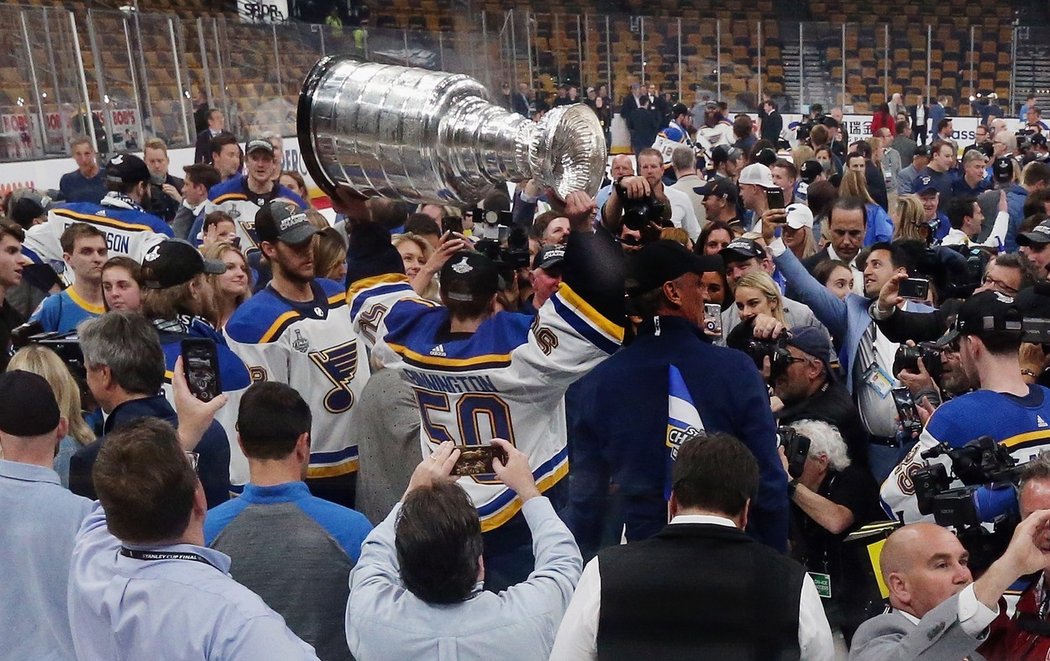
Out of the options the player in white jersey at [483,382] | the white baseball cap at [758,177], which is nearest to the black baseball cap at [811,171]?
the white baseball cap at [758,177]

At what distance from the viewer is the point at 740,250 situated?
3959 millimetres

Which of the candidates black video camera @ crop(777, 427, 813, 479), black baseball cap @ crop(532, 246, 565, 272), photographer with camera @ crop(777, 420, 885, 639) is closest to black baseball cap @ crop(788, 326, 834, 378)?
photographer with camera @ crop(777, 420, 885, 639)

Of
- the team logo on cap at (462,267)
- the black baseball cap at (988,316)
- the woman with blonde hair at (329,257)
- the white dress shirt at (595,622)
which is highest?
the team logo on cap at (462,267)

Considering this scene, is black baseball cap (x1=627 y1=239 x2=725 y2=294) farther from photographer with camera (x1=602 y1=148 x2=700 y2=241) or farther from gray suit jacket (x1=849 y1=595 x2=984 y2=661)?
gray suit jacket (x1=849 y1=595 x2=984 y2=661)

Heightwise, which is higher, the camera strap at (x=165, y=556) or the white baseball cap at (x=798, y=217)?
the camera strap at (x=165, y=556)

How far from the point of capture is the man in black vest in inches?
74.2

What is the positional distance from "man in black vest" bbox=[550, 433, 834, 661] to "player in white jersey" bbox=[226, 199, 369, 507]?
1.58m

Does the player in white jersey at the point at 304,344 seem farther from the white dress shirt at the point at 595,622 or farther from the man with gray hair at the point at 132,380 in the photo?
the white dress shirt at the point at 595,622

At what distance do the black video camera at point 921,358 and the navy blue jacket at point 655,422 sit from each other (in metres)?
0.98

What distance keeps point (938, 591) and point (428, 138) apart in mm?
1317

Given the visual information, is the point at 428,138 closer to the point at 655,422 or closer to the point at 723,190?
the point at 655,422

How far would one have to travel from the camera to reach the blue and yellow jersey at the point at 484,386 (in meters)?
2.78

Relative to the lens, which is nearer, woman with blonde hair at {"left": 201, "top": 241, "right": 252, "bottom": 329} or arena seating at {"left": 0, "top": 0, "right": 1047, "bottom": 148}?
woman with blonde hair at {"left": 201, "top": 241, "right": 252, "bottom": 329}

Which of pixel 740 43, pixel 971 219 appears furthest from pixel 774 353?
pixel 740 43
